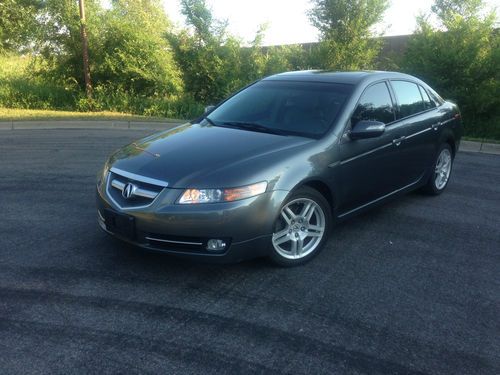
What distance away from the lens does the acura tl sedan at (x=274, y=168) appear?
3.52m

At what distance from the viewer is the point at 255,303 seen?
11.1 feet

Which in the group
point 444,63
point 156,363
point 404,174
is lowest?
point 156,363

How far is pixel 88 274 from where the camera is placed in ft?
12.4

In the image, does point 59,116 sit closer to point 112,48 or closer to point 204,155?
point 112,48

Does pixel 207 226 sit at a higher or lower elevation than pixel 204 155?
lower

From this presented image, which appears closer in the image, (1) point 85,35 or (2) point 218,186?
(2) point 218,186

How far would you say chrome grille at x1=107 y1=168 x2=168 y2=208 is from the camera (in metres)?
3.58

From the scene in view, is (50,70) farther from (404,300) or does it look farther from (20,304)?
(404,300)

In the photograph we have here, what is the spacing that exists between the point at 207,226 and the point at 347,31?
13.1 metres

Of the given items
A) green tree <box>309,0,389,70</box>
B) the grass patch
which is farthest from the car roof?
green tree <box>309,0,389,70</box>

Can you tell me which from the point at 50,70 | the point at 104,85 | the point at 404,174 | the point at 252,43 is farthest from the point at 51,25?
the point at 404,174

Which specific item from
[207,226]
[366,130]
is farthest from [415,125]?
[207,226]

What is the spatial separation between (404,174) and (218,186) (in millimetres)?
2597

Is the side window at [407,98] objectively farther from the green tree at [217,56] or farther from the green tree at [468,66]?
the green tree at [217,56]
